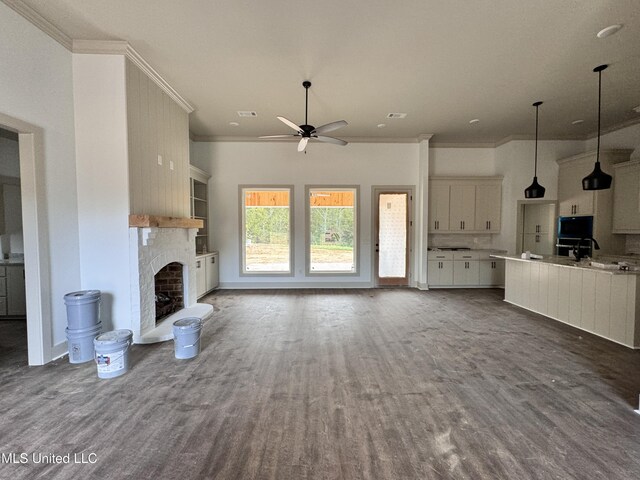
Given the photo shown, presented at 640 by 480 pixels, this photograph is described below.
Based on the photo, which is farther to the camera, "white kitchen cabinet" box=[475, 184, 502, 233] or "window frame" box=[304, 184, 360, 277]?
"white kitchen cabinet" box=[475, 184, 502, 233]

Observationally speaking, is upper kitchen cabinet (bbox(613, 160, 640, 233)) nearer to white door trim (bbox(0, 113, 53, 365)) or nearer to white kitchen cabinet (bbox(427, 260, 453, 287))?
white kitchen cabinet (bbox(427, 260, 453, 287))

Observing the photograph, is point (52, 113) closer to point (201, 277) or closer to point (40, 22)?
point (40, 22)

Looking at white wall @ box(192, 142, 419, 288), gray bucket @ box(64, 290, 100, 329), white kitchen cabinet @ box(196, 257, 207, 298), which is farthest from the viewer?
white wall @ box(192, 142, 419, 288)

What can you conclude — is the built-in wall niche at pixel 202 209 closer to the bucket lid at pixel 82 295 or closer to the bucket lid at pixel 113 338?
the bucket lid at pixel 82 295

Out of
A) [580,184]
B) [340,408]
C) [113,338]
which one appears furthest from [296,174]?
[580,184]

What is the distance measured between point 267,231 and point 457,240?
4.68 metres

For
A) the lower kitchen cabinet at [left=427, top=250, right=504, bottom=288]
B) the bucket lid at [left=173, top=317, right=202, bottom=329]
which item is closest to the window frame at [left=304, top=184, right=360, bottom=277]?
the lower kitchen cabinet at [left=427, top=250, right=504, bottom=288]

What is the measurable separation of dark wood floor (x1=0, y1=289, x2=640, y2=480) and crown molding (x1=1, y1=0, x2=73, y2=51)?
133 inches

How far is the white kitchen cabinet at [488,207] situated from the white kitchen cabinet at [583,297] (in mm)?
1764

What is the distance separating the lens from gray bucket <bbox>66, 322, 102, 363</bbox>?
9.55ft

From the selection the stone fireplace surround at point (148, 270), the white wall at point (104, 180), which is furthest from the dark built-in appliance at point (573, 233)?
the white wall at point (104, 180)

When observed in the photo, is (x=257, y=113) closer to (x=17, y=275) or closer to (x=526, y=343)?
(x=17, y=275)

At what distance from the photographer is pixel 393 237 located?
6684mm

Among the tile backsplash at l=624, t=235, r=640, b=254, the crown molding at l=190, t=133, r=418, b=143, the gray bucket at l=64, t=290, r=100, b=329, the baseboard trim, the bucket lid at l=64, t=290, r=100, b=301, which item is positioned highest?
the crown molding at l=190, t=133, r=418, b=143
